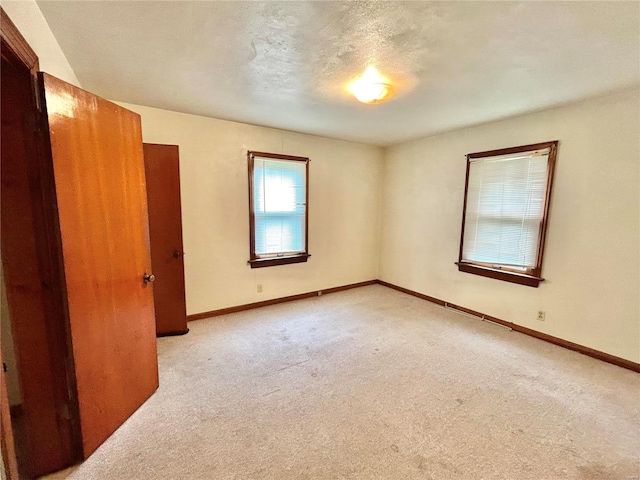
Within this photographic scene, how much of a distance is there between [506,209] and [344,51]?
2.56 meters

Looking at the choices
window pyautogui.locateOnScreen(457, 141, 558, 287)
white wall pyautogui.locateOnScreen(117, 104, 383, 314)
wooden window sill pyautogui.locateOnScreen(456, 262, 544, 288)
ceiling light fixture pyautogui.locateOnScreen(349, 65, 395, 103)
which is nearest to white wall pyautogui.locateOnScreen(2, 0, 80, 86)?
white wall pyautogui.locateOnScreen(117, 104, 383, 314)

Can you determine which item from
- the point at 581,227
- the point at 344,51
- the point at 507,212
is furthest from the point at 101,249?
the point at 581,227

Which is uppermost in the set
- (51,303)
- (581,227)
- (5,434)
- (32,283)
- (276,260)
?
(581,227)

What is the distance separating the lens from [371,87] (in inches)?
85.6

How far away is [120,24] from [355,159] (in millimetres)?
3362

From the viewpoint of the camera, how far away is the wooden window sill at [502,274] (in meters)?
3.01

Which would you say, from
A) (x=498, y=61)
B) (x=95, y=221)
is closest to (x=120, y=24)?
(x=95, y=221)

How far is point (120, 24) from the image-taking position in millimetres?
1555

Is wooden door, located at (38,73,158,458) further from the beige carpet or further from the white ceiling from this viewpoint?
A: the white ceiling

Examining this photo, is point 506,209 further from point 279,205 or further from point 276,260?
point 276,260

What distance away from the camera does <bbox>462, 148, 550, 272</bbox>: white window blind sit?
2957mm

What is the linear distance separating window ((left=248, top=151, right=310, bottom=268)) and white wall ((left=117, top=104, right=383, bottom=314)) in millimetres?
104

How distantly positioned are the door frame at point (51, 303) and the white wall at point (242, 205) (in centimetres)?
177

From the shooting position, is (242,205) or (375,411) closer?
(375,411)
